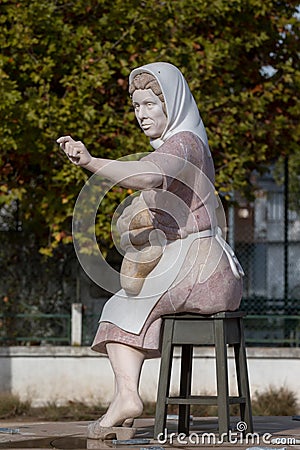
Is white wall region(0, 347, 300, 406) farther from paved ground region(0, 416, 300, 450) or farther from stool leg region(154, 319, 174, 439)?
stool leg region(154, 319, 174, 439)

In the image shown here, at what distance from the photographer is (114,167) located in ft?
17.0

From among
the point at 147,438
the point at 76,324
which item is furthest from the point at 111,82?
the point at 147,438

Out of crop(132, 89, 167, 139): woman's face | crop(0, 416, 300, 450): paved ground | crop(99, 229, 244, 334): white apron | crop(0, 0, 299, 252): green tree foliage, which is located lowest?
crop(0, 416, 300, 450): paved ground

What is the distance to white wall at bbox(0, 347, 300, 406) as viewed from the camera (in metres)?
11.8

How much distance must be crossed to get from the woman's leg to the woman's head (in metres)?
1.17

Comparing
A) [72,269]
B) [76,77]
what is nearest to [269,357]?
[72,269]

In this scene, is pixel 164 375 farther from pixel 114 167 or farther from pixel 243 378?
pixel 114 167

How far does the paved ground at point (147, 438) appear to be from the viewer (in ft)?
18.0

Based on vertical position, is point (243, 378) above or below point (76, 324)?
below

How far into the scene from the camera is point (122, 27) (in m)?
11.7

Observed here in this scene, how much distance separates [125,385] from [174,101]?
1513 millimetres

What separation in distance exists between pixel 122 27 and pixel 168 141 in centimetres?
638

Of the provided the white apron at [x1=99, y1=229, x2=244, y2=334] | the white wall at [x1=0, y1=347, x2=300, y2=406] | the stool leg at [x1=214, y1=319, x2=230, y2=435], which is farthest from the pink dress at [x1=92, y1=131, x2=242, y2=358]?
the white wall at [x1=0, y1=347, x2=300, y2=406]

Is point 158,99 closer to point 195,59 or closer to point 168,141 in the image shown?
point 168,141
